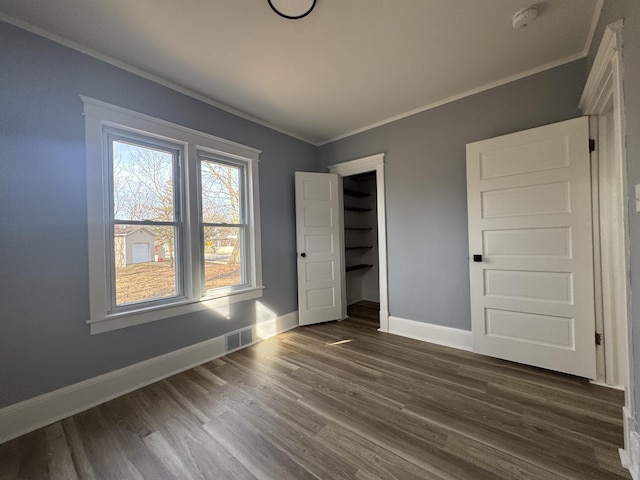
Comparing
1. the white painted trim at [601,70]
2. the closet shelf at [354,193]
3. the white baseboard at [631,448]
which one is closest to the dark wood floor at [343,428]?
the white baseboard at [631,448]

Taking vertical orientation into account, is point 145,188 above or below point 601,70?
below

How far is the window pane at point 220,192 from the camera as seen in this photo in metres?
2.58

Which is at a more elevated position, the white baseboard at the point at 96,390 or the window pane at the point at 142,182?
the window pane at the point at 142,182

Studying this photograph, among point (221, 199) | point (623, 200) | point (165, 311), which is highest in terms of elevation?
point (221, 199)

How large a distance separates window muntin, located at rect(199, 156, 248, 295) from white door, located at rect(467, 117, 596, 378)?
2448mm

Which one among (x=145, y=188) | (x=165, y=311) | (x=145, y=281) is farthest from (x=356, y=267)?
(x=145, y=188)

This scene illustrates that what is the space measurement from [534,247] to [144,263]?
3.38 meters

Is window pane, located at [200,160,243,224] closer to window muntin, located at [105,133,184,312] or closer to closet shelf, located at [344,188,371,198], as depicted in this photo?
window muntin, located at [105,133,184,312]

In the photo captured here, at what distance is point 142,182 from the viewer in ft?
7.04

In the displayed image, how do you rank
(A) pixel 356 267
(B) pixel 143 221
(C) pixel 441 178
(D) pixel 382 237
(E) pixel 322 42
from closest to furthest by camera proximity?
(E) pixel 322 42, (B) pixel 143 221, (C) pixel 441 178, (D) pixel 382 237, (A) pixel 356 267

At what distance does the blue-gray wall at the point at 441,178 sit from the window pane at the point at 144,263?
243 cm

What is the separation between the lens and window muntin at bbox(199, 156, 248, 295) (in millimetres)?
2562

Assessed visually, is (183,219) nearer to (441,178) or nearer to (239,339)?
(239,339)

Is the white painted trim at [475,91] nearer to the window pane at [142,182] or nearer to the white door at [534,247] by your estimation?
the white door at [534,247]
